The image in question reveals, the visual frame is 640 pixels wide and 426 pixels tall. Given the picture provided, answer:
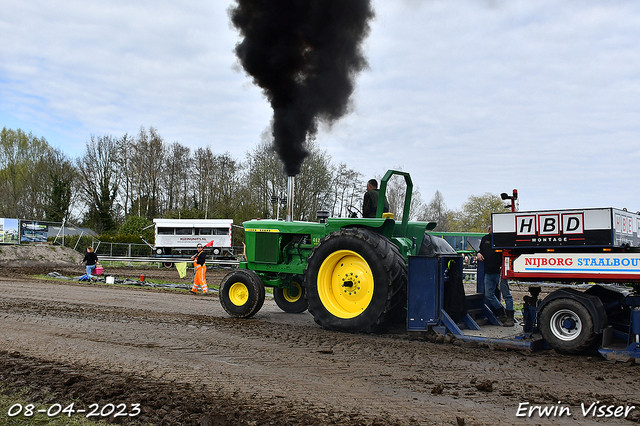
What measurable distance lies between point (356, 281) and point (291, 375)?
236 cm

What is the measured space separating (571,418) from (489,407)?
0.57 metres

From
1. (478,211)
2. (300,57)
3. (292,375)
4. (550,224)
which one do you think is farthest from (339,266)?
(478,211)

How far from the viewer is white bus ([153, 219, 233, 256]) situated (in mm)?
35656

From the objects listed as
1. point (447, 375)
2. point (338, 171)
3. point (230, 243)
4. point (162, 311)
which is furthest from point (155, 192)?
point (447, 375)

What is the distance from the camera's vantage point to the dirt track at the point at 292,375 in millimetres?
3834

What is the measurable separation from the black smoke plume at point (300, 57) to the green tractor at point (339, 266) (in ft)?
8.63

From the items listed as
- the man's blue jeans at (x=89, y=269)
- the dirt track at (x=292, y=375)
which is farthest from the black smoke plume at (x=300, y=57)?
the man's blue jeans at (x=89, y=269)

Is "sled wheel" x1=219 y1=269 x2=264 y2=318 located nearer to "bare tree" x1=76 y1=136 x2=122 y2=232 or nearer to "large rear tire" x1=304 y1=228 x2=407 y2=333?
"large rear tire" x1=304 y1=228 x2=407 y2=333

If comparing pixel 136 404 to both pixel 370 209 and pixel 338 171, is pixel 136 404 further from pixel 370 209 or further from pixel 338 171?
pixel 338 171

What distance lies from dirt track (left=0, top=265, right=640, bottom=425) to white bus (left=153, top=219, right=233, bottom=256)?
28011mm

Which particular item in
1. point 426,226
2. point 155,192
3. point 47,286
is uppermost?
point 155,192

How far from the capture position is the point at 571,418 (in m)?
3.74

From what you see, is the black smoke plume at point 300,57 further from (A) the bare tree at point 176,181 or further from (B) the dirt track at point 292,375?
(A) the bare tree at point 176,181

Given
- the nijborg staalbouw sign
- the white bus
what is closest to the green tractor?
the nijborg staalbouw sign
